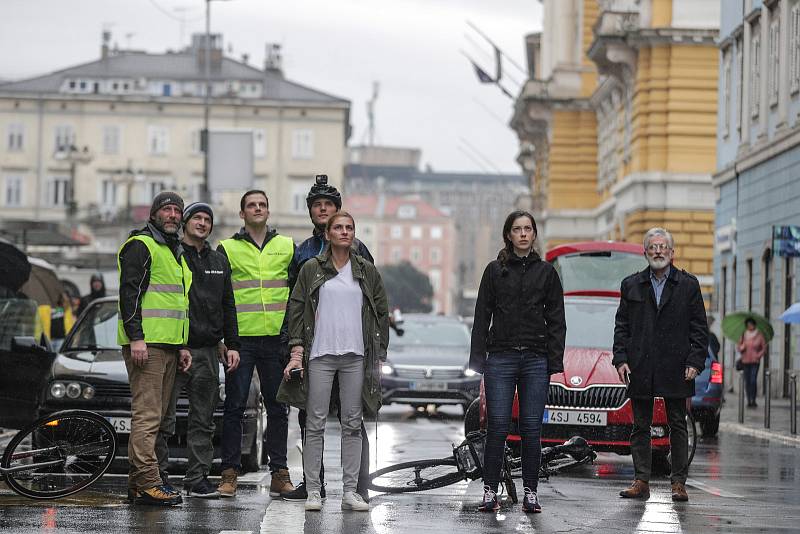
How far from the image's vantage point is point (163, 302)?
38.0ft

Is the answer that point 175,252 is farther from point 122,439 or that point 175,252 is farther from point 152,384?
point 122,439

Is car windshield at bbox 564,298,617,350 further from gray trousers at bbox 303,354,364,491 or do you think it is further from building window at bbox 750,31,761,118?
building window at bbox 750,31,761,118

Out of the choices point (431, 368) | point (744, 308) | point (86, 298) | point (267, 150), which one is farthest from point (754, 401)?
point (267, 150)

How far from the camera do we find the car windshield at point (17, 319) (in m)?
16.4

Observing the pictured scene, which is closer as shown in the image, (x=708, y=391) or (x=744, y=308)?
(x=708, y=391)

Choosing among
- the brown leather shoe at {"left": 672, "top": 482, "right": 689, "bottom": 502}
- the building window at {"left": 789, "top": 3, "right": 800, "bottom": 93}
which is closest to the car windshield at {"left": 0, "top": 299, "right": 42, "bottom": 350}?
the brown leather shoe at {"left": 672, "top": 482, "right": 689, "bottom": 502}

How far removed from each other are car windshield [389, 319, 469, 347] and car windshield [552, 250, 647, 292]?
2.15 meters

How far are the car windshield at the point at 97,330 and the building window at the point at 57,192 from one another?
4093 inches

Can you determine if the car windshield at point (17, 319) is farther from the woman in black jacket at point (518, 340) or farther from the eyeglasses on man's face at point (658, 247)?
the eyeglasses on man's face at point (658, 247)

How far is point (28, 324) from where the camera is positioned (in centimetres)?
1755

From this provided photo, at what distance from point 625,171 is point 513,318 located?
40.3 meters

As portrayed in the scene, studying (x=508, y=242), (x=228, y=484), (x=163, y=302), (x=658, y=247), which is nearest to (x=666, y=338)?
(x=658, y=247)

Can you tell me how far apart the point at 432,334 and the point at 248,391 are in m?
16.2

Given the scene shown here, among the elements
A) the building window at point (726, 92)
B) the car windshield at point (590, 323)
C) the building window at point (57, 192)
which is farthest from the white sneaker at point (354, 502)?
the building window at point (57, 192)
